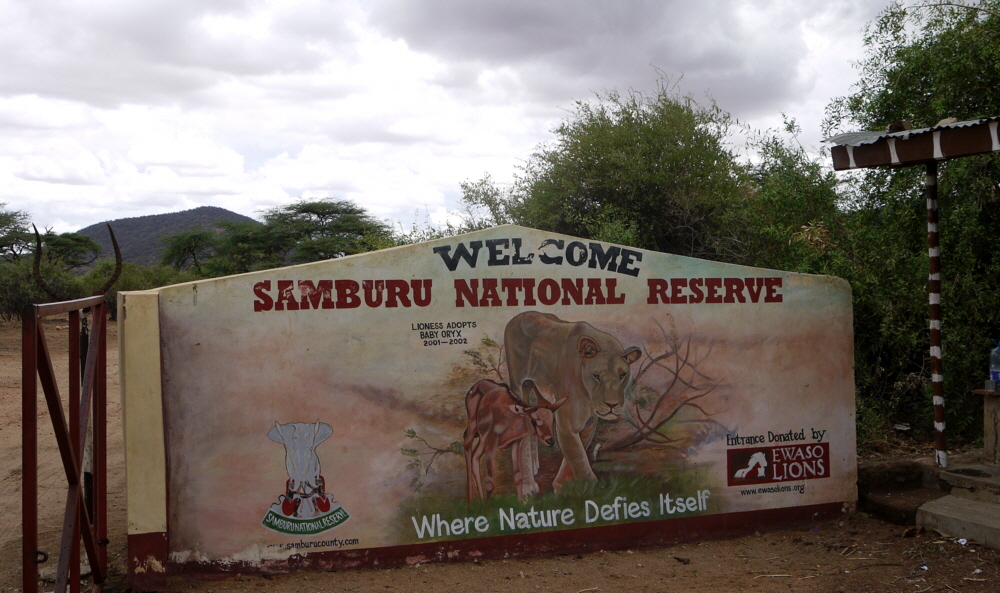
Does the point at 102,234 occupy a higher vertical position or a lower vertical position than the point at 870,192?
higher

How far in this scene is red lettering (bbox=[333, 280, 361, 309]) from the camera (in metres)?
4.70

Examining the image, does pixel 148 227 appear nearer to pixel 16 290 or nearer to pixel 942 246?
pixel 16 290

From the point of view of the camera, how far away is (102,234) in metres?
69.6

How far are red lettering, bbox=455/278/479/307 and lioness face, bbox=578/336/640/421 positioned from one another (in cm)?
81

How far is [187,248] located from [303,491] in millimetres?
32953

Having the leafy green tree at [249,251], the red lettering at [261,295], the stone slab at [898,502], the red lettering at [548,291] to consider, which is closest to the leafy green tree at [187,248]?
the leafy green tree at [249,251]

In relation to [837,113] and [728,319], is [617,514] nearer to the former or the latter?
[728,319]

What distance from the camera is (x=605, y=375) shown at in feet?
16.6

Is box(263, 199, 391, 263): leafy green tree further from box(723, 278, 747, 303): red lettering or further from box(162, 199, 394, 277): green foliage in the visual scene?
box(723, 278, 747, 303): red lettering

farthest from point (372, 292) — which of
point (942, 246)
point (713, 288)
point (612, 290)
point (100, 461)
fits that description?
point (942, 246)

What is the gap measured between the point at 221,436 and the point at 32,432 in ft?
5.38

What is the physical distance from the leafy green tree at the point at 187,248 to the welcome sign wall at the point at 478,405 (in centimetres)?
3170

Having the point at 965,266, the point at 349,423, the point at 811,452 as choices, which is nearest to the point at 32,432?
the point at 349,423

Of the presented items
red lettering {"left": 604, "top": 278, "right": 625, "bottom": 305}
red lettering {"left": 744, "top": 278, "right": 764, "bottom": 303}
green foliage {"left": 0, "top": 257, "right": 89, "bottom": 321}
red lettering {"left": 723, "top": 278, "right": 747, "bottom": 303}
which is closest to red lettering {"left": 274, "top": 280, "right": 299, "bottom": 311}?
red lettering {"left": 604, "top": 278, "right": 625, "bottom": 305}
